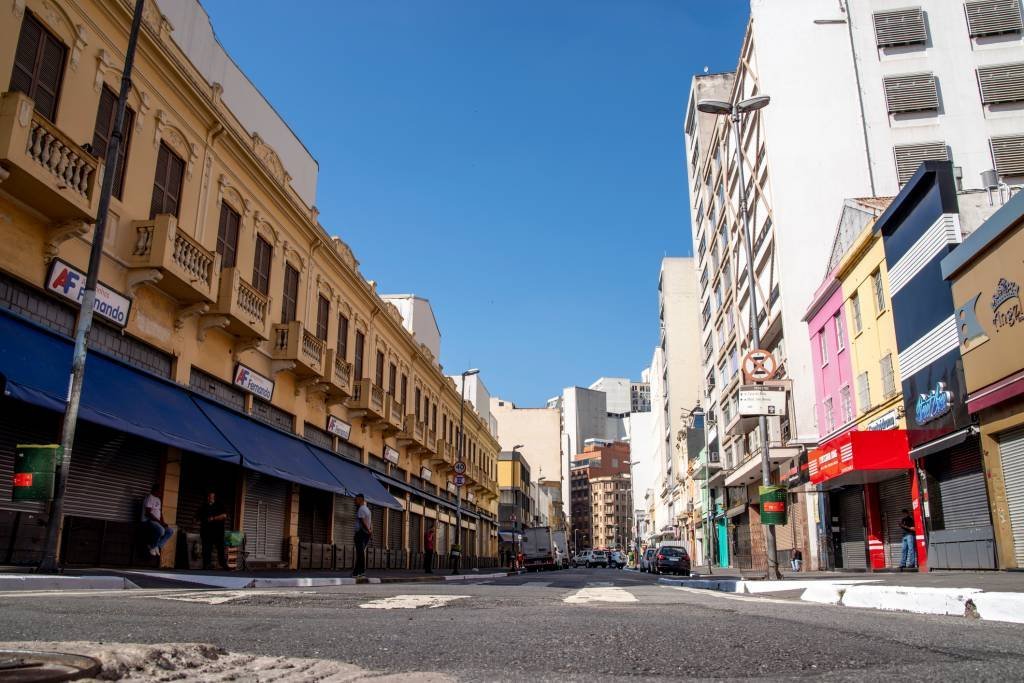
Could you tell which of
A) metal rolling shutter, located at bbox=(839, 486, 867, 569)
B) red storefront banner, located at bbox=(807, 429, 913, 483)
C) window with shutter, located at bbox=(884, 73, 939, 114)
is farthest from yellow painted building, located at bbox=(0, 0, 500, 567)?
window with shutter, located at bbox=(884, 73, 939, 114)

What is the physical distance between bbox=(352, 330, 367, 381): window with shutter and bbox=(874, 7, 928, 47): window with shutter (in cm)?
2610

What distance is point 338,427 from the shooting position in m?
26.6

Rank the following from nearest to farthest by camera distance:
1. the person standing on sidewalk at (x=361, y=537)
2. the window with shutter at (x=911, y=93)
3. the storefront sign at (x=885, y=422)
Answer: the person standing on sidewalk at (x=361, y=537) → the storefront sign at (x=885, y=422) → the window with shutter at (x=911, y=93)

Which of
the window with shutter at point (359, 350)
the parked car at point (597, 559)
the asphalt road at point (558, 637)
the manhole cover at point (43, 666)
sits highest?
the window with shutter at point (359, 350)

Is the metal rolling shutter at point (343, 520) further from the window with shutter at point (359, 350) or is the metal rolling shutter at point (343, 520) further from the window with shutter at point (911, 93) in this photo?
the window with shutter at point (911, 93)

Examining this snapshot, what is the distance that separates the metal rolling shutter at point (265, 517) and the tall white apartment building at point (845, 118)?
1958 centimetres

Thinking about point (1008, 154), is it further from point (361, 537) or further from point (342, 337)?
point (361, 537)

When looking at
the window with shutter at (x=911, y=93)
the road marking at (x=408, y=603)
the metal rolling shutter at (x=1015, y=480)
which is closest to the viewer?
the road marking at (x=408, y=603)

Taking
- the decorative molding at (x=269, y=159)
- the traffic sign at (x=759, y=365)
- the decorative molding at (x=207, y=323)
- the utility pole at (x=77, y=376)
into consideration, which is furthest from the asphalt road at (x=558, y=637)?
the decorative molding at (x=269, y=159)

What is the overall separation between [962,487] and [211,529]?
1706 cm

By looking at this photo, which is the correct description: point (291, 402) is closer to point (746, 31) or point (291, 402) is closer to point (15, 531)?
point (15, 531)

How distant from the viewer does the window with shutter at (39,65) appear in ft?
41.2

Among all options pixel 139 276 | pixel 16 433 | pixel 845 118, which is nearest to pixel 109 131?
pixel 139 276

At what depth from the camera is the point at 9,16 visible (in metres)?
12.1
